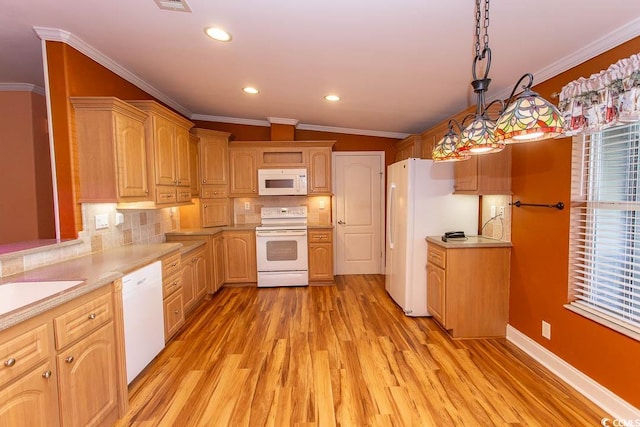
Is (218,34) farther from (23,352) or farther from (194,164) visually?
(194,164)

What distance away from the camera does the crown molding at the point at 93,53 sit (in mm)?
2113

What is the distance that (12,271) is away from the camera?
1.78 m

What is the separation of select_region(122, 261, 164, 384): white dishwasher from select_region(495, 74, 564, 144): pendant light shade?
2371 mm

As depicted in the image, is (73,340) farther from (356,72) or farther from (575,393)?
(575,393)

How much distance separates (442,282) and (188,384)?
7.76 feet

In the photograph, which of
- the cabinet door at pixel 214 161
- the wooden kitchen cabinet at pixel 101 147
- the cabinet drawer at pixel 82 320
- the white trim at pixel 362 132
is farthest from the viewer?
the white trim at pixel 362 132

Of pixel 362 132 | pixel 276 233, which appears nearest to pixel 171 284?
pixel 276 233

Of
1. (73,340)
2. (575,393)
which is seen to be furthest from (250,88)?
(575,393)

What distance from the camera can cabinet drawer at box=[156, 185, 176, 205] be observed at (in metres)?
2.88

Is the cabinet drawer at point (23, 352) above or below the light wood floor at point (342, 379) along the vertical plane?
above

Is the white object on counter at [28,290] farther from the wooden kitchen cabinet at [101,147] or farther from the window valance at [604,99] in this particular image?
the window valance at [604,99]

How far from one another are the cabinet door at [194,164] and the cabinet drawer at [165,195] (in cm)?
63

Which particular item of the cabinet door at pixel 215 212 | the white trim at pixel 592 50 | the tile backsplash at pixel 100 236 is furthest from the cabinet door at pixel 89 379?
the white trim at pixel 592 50

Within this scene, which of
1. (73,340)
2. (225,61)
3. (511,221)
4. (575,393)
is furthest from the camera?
(511,221)
